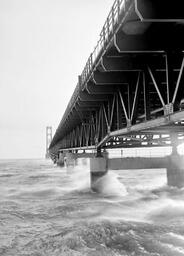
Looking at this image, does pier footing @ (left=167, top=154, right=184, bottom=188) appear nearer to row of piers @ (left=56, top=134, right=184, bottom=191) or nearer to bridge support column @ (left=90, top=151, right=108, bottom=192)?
row of piers @ (left=56, top=134, right=184, bottom=191)

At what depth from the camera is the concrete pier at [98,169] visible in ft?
93.3

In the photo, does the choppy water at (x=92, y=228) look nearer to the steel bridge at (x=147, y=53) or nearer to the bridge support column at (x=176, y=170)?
the steel bridge at (x=147, y=53)

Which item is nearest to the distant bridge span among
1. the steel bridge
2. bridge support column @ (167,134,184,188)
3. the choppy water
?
the steel bridge

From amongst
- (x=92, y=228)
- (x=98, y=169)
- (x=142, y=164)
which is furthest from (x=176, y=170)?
(x=92, y=228)

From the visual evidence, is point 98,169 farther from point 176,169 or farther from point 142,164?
point 176,169

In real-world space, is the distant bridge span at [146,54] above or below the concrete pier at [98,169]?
above

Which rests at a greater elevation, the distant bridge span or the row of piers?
the distant bridge span

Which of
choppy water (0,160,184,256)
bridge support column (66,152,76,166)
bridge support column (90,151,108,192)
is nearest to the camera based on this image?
choppy water (0,160,184,256)

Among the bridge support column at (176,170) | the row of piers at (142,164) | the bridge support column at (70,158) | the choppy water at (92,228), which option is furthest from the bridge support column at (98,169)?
the bridge support column at (70,158)

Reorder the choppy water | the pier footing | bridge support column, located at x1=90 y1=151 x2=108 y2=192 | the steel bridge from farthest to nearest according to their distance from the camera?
the pier footing, bridge support column, located at x1=90 y1=151 x2=108 y2=192, the choppy water, the steel bridge

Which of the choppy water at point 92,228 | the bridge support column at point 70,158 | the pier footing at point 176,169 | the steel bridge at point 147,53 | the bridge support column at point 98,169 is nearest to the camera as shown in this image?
the steel bridge at point 147,53

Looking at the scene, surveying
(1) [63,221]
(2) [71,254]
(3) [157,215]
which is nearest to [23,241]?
(2) [71,254]

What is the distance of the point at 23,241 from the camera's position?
12.3 metres

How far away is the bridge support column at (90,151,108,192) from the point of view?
28.4 metres
